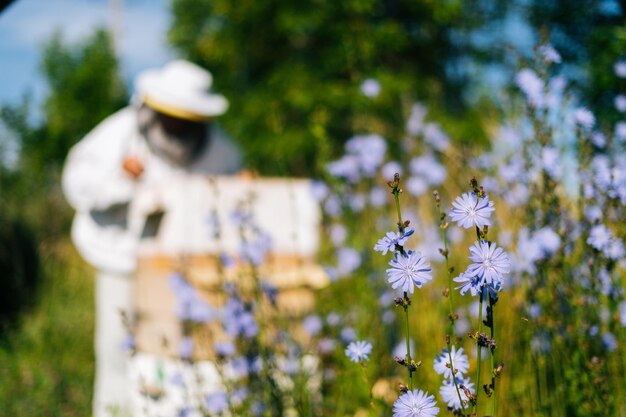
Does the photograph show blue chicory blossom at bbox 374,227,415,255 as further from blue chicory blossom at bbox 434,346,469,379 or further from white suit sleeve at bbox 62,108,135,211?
white suit sleeve at bbox 62,108,135,211

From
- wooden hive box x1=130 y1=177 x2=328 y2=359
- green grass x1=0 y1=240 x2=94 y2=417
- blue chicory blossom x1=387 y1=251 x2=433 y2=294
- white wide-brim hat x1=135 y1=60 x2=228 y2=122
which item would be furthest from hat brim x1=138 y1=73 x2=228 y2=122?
blue chicory blossom x1=387 y1=251 x2=433 y2=294

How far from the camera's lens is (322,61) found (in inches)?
481

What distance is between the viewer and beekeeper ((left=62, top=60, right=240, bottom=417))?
141 inches

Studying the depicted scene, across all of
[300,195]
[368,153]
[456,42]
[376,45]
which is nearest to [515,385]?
[368,153]

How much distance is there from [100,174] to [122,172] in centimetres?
12

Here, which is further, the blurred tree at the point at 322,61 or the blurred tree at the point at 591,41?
the blurred tree at the point at 322,61

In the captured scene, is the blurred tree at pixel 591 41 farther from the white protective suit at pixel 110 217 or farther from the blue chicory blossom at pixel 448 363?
the white protective suit at pixel 110 217

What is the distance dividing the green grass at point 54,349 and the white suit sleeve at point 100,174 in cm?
114

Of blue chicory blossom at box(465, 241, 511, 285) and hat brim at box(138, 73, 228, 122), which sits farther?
hat brim at box(138, 73, 228, 122)

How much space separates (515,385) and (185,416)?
1.17 m

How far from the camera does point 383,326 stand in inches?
103

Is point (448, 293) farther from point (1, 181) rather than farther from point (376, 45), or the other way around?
point (376, 45)

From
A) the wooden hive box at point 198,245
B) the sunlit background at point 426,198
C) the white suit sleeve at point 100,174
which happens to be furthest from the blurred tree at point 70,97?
the wooden hive box at point 198,245

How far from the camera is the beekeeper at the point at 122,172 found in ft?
11.8
